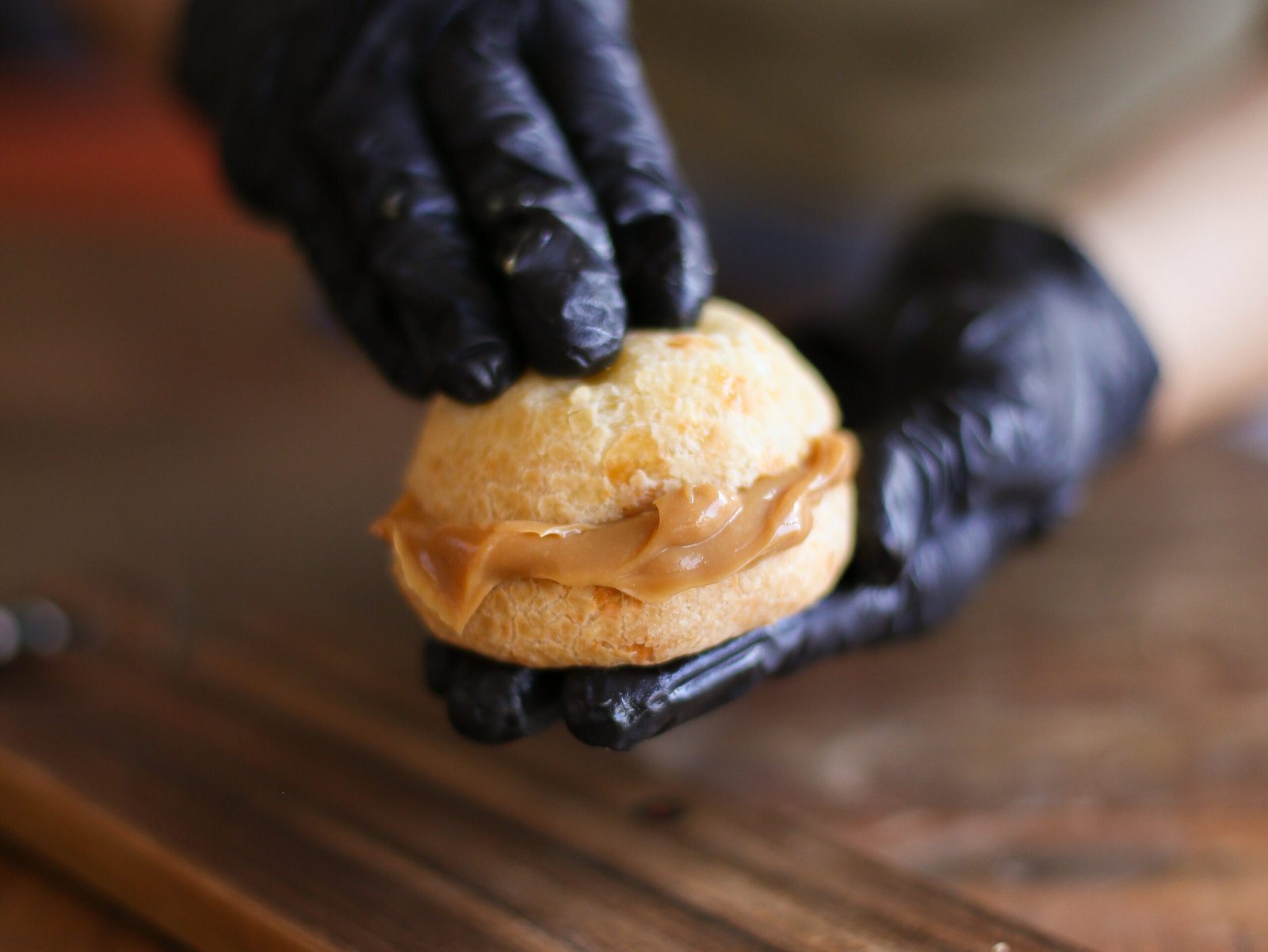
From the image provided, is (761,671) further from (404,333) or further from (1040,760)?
(404,333)

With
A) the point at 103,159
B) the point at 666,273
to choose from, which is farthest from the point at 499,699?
the point at 103,159

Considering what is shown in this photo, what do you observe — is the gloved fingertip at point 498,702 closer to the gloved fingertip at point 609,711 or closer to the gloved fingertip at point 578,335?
the gloved fingertip at point 609,711

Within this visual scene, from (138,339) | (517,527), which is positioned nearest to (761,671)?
(517,527)

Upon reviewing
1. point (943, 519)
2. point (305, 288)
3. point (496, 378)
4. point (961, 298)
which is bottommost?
point (305, 288)

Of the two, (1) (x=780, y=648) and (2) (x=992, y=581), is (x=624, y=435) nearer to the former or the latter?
(1) (x=780, y=648)

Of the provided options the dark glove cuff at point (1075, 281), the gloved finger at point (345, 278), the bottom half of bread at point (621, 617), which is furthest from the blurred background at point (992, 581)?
the gloved finger at point (345, 278)

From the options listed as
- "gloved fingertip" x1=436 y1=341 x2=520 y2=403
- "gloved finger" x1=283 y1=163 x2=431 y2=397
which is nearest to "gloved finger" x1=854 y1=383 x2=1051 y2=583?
"gloved fingertip" x1=436 y1=341 x2=520 y2=403
